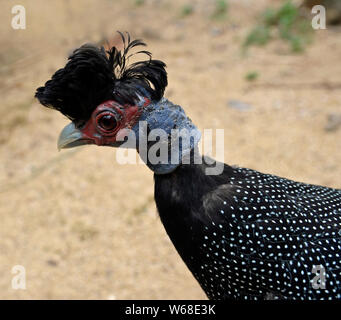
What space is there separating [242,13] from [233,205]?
8.77 metres

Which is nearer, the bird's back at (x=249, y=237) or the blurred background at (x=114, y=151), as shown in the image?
the bird's back at (x=249, y=237)

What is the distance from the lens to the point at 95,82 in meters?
2.42

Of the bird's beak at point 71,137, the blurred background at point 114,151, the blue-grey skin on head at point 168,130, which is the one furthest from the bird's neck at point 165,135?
the blurred background at point 114,151

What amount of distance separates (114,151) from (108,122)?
3727 millimetres

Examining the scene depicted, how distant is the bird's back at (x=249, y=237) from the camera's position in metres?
2.52

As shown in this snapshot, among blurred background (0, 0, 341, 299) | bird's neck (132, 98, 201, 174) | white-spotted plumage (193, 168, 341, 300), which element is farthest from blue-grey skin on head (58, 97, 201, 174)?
blurred background (0, 0, 341, 299)

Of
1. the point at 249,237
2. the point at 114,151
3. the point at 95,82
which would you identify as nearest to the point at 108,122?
the point at 95,82

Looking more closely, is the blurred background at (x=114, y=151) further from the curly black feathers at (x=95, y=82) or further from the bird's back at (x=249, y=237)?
the curly black feathers at (x=95, y=82)

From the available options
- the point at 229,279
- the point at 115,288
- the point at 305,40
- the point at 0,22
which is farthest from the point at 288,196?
the point at 0,22

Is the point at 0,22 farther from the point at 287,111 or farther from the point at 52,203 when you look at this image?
the point at 287,111

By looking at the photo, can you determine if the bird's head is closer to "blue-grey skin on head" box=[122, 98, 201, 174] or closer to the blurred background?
"blue-grey skin on head" box=[122, 98, 201, 174]

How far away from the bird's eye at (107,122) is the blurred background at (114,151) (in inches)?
86.3

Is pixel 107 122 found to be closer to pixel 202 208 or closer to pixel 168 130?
pixel 168 130

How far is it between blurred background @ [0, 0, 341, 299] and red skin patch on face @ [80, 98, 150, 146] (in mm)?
2120
